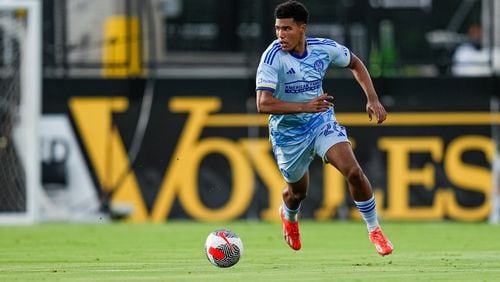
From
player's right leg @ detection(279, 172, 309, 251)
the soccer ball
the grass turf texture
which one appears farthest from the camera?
player's right leg @ detection(279, 172, 309, 251)

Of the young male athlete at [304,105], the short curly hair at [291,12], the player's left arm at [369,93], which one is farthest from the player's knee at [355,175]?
the short curly hair at [291,12]

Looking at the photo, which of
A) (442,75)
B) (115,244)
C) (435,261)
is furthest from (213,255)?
(442,75)

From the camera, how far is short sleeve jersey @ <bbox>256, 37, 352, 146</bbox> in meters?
11.5

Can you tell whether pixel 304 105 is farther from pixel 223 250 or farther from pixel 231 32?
pixel 231 32

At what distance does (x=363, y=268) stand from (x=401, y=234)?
5.25m

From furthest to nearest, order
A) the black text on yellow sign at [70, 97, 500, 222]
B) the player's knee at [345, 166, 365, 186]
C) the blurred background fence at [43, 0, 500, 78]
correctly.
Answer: the blurred background fence at [43, 0, 500, 78] → the black text on yellow sign at [70, 97, 500, 222] → the player's knee at [345, 166, 365, 186]

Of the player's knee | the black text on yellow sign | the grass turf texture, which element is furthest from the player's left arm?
the black text on yellow sign

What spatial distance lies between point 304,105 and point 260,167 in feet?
25.9

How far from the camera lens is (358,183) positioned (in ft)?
37.4

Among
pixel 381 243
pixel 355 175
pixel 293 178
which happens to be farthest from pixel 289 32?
pixel 381 243

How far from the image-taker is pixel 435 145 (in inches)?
736

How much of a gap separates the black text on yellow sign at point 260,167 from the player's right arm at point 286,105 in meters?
7.46

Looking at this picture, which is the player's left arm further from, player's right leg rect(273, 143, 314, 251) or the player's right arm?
player's right leg rect(273, 143, 314, 251)

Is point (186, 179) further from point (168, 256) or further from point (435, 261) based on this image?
point (435, 261)
